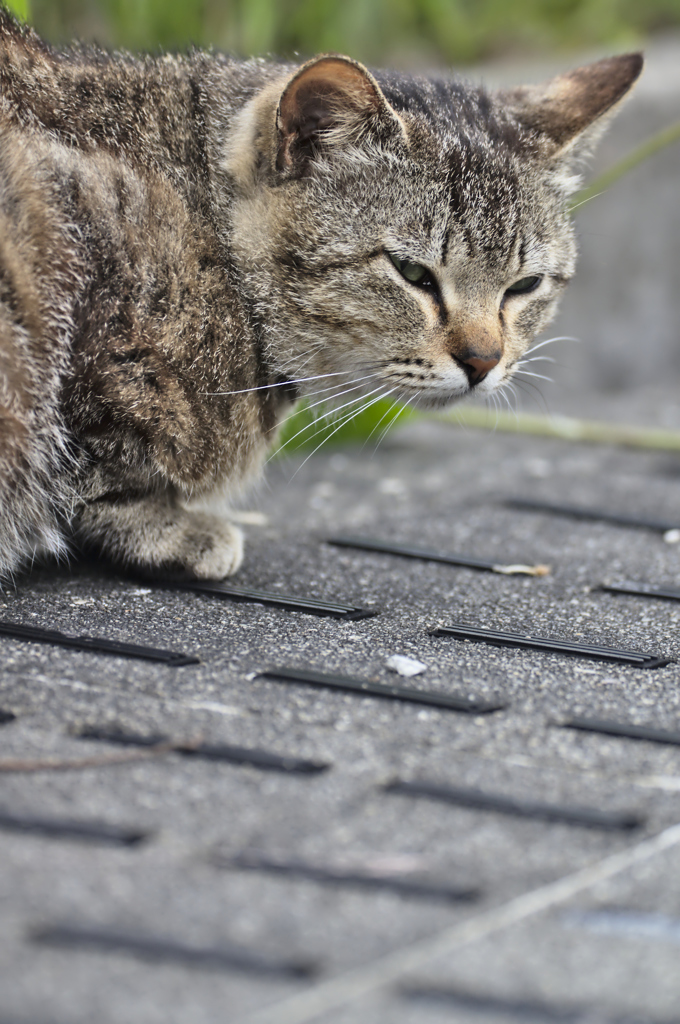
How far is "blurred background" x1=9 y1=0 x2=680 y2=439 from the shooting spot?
410 cm

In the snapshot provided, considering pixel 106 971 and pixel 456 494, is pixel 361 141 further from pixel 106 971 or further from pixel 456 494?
pixel 106 971

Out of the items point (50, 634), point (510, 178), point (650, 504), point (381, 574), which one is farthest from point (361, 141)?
point (650, 504)

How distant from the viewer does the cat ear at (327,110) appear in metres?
1.83

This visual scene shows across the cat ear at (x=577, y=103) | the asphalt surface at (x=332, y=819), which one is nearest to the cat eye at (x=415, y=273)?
the cat ear at (x=577, y=103)

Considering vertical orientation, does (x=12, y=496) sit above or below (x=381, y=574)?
above

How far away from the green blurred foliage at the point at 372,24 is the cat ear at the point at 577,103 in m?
1.66

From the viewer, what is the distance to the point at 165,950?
958 millimetres

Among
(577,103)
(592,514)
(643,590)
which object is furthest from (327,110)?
(592,514)

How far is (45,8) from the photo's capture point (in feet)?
13.6

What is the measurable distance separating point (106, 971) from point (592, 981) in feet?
1.40

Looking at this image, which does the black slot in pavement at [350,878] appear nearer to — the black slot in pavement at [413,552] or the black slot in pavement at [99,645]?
the black slot in pavement at [99,645]

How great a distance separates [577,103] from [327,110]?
1.97ft

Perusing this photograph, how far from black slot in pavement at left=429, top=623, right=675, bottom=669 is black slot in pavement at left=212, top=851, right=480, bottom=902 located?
73 cm

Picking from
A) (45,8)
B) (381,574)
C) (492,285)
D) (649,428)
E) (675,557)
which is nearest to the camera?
(492,285)
